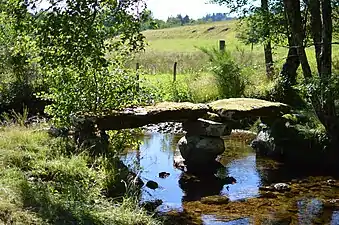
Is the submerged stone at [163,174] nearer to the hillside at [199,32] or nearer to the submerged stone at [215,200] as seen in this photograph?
the submerged stone at [215,200]

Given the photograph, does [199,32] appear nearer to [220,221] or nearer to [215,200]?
[215,200]

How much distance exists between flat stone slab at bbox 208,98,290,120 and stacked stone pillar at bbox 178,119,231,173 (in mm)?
381

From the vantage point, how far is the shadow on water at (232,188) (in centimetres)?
739

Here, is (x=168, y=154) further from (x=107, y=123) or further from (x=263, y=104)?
(x=107, y=123)

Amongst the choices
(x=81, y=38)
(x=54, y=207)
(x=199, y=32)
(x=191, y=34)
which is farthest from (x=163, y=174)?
(x=191, y=34)

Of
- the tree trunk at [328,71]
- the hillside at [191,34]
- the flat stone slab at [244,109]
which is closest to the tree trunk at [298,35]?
the tree trunk at [328,71]

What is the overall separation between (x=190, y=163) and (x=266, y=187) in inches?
70.1

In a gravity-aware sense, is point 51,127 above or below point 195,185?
above

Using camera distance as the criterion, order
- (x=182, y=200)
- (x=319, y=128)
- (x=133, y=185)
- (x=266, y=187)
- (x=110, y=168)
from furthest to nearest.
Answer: (x=319, y=128) < (x=266, y=187) < (x=182, y=200) < (x=110, y=168) < (x=133, y=185)

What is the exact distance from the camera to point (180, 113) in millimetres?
9648

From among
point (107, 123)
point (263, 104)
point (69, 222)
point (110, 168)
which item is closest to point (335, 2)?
point (263, 104)

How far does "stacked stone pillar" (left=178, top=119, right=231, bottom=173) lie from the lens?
10125 mm

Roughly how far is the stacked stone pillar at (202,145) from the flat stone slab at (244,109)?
15.0 inches

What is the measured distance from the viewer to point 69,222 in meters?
5.14
